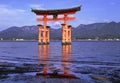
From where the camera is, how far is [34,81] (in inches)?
599

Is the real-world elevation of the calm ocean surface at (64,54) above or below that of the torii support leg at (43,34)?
below

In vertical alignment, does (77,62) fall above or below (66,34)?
below

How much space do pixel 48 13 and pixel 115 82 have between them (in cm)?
8177

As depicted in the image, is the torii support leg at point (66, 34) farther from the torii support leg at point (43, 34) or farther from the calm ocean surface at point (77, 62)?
the calm ocean surface at point (77, 62)

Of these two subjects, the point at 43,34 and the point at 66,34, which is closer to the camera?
the point at 66,34

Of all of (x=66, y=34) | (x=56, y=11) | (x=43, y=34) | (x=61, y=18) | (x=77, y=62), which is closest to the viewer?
(x=77, y=62)

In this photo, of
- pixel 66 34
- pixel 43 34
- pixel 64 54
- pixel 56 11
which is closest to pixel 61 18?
pixel 56 11

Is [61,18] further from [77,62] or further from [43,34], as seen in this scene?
[77,62]

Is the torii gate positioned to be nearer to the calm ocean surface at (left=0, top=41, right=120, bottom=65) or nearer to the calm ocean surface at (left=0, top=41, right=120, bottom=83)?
the calm ocean surface at (left=0, top=41, right=120, bottom=65)

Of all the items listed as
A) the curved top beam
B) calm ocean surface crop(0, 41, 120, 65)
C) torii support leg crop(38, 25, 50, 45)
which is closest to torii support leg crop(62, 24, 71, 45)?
the curved top beam

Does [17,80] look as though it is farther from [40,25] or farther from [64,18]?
[40,25]

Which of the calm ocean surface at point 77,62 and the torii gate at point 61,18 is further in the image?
the torii gate at point 61,18

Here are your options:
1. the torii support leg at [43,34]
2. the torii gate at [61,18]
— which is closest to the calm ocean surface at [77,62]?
the torii gate at [61,18]

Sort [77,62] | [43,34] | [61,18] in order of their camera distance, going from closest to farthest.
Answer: [77,62] → [61,18] → [43,34]
